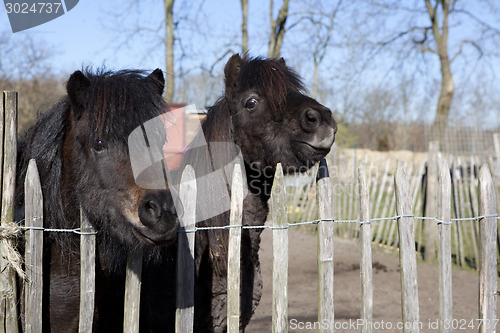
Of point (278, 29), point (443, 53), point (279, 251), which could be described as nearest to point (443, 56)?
point (443, 53)

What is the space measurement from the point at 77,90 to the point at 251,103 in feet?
4.24

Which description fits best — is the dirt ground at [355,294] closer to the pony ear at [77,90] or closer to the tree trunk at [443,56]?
the pony ear at [77,90]

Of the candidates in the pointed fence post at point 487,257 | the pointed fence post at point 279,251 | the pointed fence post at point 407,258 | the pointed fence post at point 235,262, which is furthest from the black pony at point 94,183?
the pointed fence post at point 487,257

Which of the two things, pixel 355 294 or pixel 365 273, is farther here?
pixel 355 294

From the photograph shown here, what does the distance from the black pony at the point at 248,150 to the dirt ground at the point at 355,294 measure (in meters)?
1.74

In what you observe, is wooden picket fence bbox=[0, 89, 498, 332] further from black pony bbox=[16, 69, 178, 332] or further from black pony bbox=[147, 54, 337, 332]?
black pony bbox=[147, 54, 337, 332]

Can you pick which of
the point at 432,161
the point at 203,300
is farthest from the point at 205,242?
the point at 432,161

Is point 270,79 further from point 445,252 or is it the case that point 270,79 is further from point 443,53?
point 443,53

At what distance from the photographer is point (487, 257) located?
3.40 metres

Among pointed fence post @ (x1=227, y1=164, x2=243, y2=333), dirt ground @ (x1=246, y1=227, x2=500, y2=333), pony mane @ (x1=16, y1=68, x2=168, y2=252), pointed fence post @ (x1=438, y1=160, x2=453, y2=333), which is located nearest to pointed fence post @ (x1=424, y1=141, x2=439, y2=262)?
dirt ground @ (x1=246, y1=227, x2=500, y2=333)

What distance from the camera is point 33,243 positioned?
236cm

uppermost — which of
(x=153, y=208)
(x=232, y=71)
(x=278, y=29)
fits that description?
(x=278, y=29)

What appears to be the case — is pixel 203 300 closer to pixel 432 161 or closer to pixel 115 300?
pixel 115 300

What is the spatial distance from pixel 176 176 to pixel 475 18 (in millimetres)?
19279
